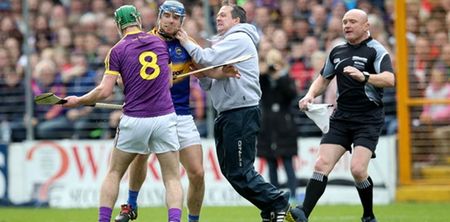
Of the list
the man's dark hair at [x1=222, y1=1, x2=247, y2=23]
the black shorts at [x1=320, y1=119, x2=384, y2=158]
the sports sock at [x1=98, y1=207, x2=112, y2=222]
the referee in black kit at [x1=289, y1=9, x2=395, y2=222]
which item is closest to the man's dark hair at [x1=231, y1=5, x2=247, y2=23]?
the man's dark hair at [x1=222, y1=1, x2=247, y2=23]

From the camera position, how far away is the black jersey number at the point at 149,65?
36.1ft

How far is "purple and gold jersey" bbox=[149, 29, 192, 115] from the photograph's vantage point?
11906mm

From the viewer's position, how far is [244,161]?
468 inches

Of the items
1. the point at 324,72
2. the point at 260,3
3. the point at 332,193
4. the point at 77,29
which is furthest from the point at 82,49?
the point at 324,72

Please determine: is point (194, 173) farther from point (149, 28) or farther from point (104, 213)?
point (149, 28)

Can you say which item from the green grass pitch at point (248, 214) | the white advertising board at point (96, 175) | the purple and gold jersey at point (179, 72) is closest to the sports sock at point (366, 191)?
the green grass pitch at point (248, 214)

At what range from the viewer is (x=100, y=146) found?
1938cm

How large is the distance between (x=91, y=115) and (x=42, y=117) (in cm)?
86

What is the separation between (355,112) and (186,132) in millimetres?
1864

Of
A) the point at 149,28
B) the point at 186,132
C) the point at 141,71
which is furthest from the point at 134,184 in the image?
the point at 149,28

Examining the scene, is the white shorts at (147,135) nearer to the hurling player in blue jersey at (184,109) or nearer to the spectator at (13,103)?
the hurling player in blue jersey at (184,109)

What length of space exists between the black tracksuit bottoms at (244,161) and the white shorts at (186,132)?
1.02 feet

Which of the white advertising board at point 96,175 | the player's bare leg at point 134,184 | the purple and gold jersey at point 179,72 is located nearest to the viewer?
the purple and gold jersey at point 179,72

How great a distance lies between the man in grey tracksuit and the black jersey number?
0.74 metres
